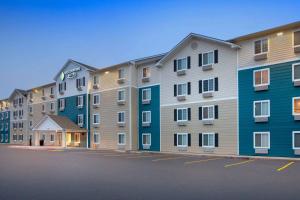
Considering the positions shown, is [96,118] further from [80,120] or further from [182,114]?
[182,114]

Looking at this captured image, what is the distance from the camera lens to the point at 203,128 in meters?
27.1

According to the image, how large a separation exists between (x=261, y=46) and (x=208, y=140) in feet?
31.0

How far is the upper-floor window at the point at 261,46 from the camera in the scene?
77.2 feet

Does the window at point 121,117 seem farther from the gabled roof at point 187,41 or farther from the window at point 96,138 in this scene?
the gabled roof at point 187,41

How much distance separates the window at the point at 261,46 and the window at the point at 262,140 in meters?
6.71

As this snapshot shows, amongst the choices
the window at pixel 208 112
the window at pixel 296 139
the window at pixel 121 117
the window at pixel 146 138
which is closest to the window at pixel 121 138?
the window at pixel 121 117

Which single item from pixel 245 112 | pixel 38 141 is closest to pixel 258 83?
pixel 245 112

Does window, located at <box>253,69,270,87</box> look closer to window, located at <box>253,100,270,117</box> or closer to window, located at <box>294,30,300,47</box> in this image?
window, located at <box>253,100,270,117</box>

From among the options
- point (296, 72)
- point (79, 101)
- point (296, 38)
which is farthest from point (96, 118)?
point (296, 38)

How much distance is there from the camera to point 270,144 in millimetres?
22672

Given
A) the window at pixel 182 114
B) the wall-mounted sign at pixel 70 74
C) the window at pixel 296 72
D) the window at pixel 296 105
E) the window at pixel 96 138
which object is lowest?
the window at pixel 96 138

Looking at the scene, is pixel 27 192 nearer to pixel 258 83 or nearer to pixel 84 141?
pixel 258 83

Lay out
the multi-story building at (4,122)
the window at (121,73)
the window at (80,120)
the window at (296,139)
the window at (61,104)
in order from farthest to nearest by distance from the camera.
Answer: the multi-story building at (4,122) < the window at (61,104) < the window at (80,120) < the window at (121,73) < the window at (296,139)

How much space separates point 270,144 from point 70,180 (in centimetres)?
1670
